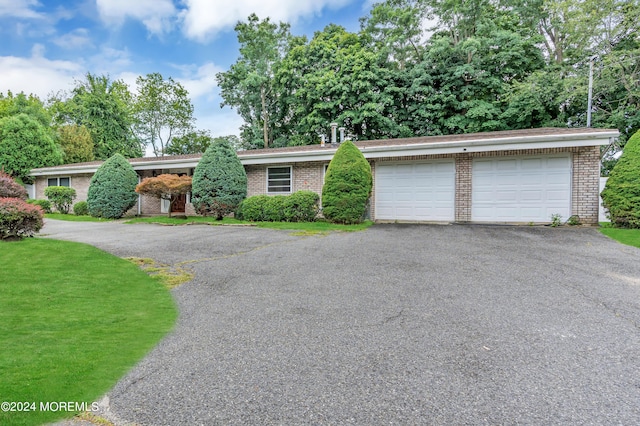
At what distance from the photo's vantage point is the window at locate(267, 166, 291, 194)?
13870 millimetres

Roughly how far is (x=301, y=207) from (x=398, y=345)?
29.9 feet

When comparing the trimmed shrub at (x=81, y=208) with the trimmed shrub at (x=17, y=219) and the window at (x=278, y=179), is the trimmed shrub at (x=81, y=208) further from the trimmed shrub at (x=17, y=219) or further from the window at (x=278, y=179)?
the trimmed shrub at (x=17, y=219)

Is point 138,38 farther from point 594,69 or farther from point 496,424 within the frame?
point 594,69

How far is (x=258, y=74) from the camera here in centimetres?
2798

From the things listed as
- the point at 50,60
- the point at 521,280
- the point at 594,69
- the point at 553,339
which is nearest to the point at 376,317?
the point at 553,339

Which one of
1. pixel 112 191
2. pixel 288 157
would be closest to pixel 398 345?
pixel 288 157

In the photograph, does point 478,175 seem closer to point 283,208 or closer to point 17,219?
point 283,208

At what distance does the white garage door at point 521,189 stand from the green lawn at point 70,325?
10.1 m

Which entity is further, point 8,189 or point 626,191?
point 8,189

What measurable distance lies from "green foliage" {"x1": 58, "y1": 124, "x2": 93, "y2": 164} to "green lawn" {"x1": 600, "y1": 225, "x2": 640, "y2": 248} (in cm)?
3313

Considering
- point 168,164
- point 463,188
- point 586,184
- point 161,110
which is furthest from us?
point 161,110

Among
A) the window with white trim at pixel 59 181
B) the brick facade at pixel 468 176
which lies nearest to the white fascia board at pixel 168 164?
the brick facade at pixel 468 176

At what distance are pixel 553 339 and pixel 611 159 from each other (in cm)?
2033

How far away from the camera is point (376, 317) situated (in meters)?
3.48
